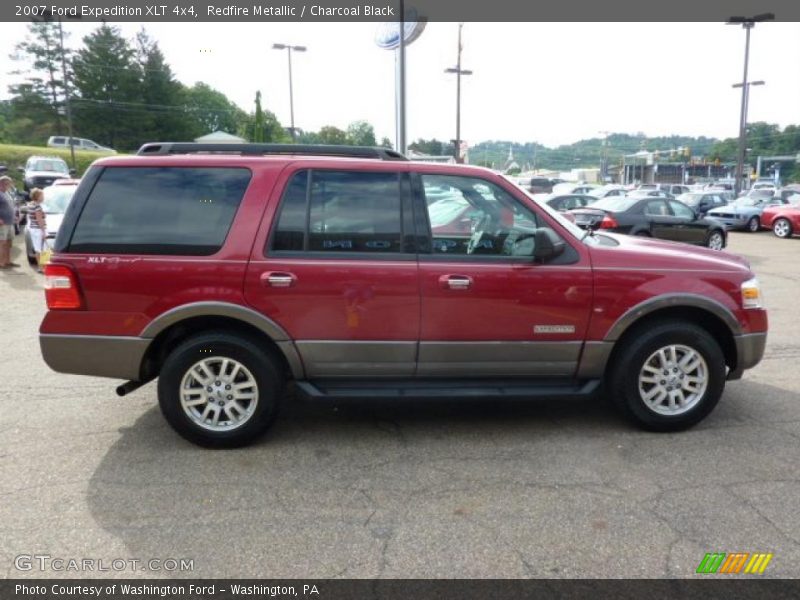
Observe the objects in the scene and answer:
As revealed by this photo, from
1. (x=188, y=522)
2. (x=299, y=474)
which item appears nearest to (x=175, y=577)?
(x=188, y=522)

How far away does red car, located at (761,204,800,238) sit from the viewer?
19.2 metres

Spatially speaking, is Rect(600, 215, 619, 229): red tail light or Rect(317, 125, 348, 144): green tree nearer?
Rect(600, 215, 619, 229): red tail light

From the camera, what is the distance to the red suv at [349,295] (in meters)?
3.91

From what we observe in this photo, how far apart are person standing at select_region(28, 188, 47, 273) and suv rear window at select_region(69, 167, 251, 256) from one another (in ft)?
25.6

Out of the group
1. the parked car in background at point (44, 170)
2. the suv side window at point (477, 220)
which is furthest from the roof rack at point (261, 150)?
the parked car in background at point (44, 170)

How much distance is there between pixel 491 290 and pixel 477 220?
52 centimetres

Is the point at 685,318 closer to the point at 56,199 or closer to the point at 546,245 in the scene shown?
the point at 546,245

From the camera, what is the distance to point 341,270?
12.9 ft

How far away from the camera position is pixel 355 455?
3.98 metres

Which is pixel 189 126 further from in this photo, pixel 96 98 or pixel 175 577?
pixel 175 577

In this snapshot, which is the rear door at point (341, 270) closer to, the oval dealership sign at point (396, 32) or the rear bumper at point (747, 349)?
the rear bumper at point (747, 349)

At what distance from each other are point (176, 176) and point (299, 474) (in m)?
2.06

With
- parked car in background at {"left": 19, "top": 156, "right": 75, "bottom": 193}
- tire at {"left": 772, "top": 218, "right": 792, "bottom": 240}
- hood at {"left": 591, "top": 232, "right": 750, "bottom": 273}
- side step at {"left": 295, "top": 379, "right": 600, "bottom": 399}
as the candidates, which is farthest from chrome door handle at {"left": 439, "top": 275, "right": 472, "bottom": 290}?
parked car in background at {"left": 19, "top": 156, "right": 75, "bottom": 193}

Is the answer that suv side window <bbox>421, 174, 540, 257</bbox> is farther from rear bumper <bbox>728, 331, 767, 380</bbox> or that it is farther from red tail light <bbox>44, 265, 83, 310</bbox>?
red tail light <bbox>44, 265, 83, 310</bbox>
